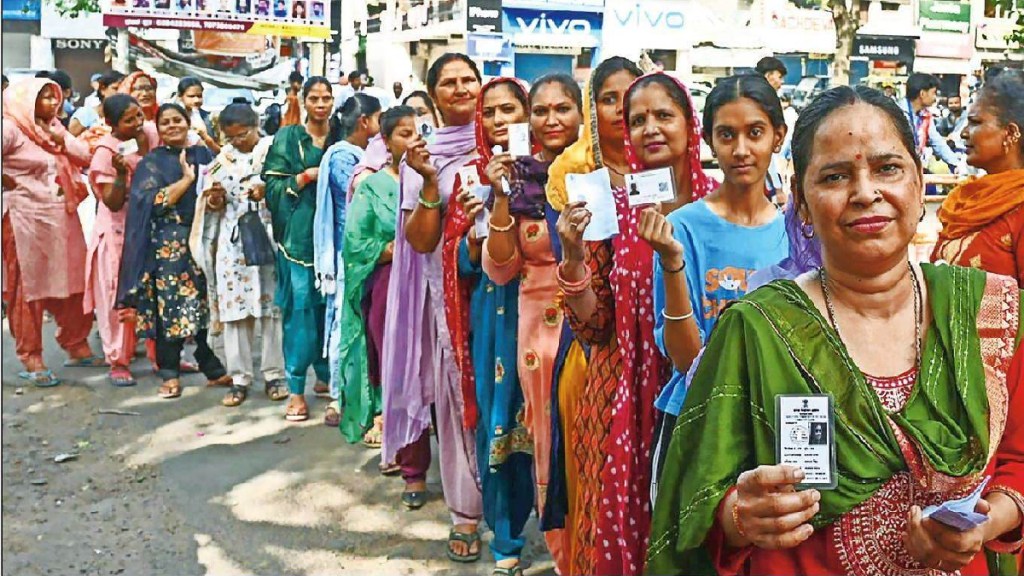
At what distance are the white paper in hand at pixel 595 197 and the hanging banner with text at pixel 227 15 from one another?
428 inches

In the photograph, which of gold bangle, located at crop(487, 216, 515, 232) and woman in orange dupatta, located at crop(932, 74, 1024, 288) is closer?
woman in orange dupatta, located at crop(932, 74, 1024, 288)

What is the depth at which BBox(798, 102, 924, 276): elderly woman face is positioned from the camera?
1.68 meters

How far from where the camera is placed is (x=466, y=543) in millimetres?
4188

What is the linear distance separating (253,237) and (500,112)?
10.2 ft

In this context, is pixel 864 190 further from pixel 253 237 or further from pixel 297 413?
pixel 253 237

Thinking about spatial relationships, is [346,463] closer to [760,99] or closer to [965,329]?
[760,99]

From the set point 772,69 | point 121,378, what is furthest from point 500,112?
point 772,69

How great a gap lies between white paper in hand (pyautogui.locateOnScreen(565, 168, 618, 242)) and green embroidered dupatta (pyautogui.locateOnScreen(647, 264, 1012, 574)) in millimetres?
1050

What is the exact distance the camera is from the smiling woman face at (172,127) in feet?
22.3

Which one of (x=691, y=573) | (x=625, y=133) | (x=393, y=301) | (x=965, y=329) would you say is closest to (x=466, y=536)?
(x=393, y=301)

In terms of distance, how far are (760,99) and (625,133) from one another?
1.41 ft

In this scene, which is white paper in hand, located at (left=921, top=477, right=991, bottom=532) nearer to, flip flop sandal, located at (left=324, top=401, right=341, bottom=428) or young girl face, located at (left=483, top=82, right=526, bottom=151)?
young girl face, located at (left=483, top=82, right=526, bottom=151)

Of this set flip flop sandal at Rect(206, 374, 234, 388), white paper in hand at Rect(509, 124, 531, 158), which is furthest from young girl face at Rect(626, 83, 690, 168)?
flip flop sandal at Rect(206, 374, 234, 388)

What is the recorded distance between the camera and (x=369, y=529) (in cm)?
456
